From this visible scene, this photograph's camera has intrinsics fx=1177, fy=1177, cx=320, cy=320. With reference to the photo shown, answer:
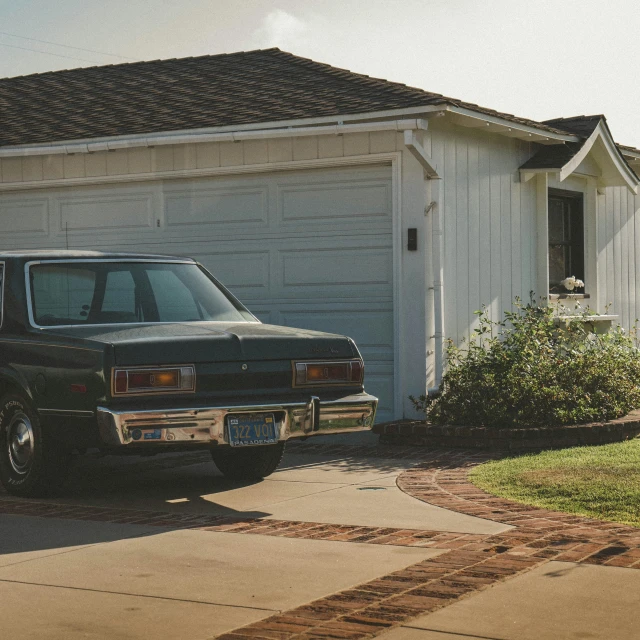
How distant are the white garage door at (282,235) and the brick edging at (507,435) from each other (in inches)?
34.9

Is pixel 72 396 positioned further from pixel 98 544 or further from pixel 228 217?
pixel 228 217

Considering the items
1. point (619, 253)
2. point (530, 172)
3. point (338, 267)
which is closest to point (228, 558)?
point (338, 267)

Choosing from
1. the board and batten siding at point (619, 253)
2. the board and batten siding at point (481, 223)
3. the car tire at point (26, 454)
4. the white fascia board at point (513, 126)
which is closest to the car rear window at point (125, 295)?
the car tire at point (26, 454)

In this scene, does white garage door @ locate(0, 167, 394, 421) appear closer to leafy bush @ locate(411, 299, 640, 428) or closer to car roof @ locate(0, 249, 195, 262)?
leafy bush @ locate(411, 299, 640, 428)

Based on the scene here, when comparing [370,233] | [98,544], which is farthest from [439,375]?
[98,544]

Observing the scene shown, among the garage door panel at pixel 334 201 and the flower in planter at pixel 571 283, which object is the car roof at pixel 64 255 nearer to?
the garage door panel at pixel 334 201

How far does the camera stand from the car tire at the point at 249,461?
9.12m

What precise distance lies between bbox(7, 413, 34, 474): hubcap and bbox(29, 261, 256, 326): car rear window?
28.0 inches

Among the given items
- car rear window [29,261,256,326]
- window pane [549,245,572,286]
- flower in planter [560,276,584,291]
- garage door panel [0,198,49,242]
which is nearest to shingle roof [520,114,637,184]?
window pane [549,245,572,286]

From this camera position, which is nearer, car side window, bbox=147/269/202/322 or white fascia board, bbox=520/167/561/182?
car side window, bbox=147/269/202/322

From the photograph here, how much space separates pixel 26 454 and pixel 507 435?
175 inches

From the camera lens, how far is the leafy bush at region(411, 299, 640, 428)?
Answer: 36.9 feet

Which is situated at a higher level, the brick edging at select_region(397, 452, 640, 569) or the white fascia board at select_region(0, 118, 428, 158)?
the white fascia board at select_region(0, 118, 428, 158)

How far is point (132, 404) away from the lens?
751 cm
